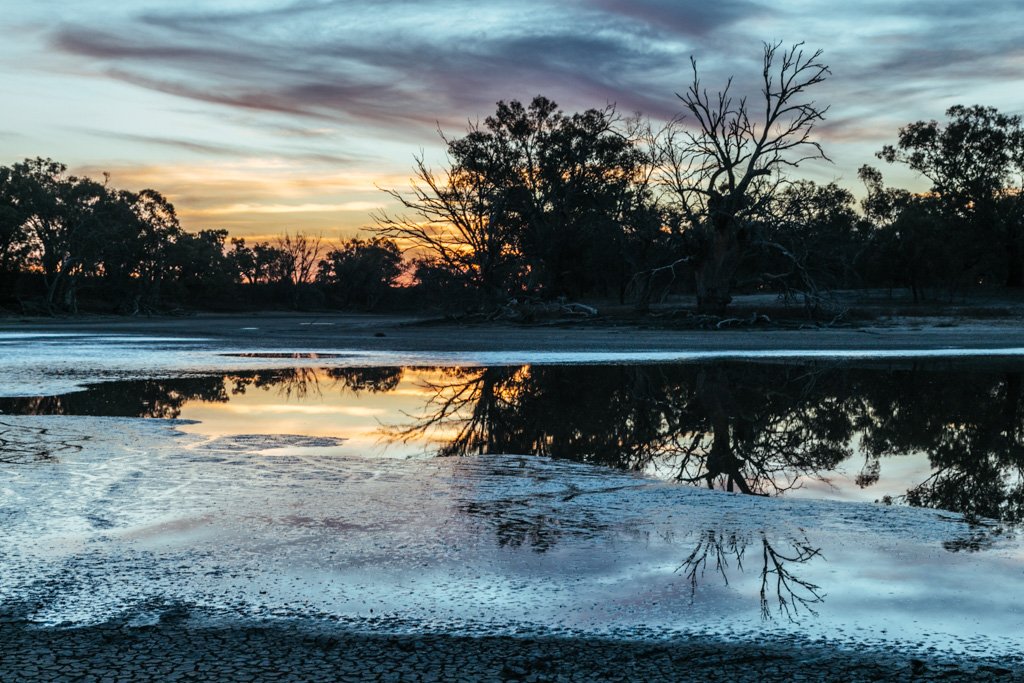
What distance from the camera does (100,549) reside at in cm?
572

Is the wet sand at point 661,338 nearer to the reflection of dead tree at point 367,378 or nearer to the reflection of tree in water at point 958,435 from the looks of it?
the reflection of dead tree at point 367,378

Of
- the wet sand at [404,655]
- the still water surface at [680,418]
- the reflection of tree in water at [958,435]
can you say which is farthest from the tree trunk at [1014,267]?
the wet sand at [404,655]

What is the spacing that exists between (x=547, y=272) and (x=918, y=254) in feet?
69.7

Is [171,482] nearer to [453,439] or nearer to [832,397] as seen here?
[453,439]

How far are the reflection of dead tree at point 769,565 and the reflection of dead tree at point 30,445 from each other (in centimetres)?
643

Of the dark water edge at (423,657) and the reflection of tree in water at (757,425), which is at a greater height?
the reflection of tree in water at (757,425)

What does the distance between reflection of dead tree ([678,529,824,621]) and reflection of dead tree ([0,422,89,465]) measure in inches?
253

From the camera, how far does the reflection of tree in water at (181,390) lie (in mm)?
13273

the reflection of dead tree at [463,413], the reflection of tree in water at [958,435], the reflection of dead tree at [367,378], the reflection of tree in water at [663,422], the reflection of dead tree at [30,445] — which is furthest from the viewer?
the reflection of dead tree at [367,378]

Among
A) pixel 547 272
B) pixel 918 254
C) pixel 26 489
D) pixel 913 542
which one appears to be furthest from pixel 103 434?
pixel 918 254

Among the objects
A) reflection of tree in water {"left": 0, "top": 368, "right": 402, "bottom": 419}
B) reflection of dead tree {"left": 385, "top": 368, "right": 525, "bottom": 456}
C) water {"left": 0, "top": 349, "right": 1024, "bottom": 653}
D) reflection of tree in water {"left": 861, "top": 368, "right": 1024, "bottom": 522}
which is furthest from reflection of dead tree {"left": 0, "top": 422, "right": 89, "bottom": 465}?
reflection of tree in water {"left": 861, "top": 368, "right": 1024, "bottom": 522}

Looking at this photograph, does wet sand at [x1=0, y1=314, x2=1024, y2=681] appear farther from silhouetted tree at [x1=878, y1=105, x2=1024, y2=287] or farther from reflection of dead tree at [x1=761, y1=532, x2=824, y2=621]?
silhouetted tree at [x1=878, y1=105, x2=1024, y2=287]

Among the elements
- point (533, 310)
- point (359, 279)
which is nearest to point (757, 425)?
point (533, 310)

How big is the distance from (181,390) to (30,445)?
6.42 metres
